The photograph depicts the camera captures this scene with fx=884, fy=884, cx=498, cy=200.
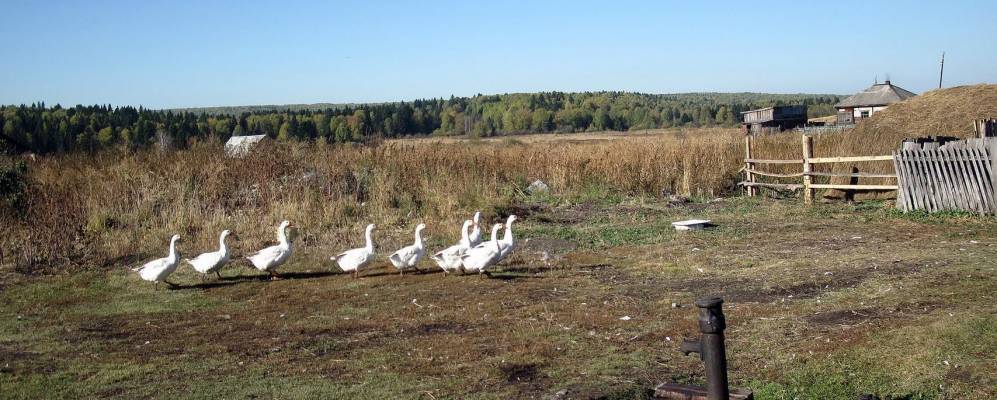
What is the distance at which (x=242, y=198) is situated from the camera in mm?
18219

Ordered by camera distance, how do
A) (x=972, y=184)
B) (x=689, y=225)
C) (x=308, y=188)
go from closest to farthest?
1. (x=972, y=184)
2. (x=689, y=225)
3. (x=308, y=188)

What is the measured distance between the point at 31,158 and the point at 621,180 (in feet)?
47.9

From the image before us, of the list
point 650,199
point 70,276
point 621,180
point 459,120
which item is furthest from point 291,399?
point 459,120

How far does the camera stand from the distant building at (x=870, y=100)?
49.4m

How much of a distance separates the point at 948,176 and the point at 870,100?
124ft

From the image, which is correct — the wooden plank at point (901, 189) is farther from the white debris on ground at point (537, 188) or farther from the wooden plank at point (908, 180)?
the white debris on ground at point (537, 188)

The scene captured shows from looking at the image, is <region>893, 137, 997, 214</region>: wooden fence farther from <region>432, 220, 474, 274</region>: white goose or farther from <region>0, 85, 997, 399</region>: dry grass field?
<region>432, 220, 474, 274</region>: white goose

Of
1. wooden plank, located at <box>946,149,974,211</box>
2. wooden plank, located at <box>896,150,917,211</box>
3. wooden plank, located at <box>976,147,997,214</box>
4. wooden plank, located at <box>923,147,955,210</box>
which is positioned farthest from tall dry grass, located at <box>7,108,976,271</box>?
wooden plank, located at <box>976,147,997,214</box>

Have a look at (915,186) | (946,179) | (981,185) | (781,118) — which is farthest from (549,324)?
(781,118)

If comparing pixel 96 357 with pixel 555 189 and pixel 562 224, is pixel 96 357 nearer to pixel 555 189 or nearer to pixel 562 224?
pixel 562 224

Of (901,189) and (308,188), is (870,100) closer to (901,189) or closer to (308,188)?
(901,189)

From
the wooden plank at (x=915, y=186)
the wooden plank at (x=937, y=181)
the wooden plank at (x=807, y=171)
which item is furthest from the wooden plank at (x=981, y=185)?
the wooden plank at (x=807, y=171)

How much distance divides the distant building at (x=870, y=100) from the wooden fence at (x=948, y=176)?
110 ft

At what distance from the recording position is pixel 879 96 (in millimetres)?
50375
